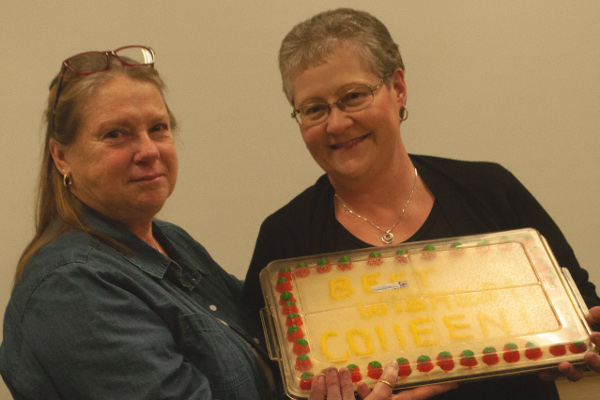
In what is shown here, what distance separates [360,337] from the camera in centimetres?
136

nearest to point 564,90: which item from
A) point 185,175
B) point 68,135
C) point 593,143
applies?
point 593,143

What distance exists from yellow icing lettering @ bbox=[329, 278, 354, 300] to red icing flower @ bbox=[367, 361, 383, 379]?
22 cm

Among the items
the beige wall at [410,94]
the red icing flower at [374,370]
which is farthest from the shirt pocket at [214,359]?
the beige wall at [410,94]

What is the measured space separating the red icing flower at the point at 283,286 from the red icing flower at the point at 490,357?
0.51m

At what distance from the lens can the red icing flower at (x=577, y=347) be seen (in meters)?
1.30

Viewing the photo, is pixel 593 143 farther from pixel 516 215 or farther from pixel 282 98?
pixel 282 98

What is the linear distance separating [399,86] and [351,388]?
0.87 meters

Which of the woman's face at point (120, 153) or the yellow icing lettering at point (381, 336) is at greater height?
the woman's face at point (120, 153)

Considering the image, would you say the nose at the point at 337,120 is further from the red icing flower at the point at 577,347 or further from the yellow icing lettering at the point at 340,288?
the red icing flower at the point at 577,347

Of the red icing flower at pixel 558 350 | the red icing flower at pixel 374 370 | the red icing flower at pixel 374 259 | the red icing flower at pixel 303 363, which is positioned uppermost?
the red icing flower at pixel 374 259

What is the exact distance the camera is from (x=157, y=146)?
4.83ft

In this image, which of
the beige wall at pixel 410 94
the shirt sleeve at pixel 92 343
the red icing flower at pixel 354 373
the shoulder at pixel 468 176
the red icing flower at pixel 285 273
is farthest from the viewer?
the beige wall at pixel 410 94

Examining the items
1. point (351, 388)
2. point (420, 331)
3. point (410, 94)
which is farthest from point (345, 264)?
point (410, 94)

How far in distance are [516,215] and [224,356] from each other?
0.93 m
